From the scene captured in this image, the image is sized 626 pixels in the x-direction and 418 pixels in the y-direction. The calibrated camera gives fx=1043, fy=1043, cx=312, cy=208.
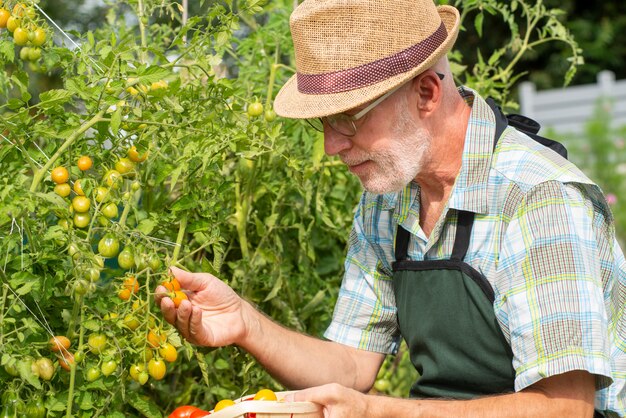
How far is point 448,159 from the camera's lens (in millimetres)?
2223

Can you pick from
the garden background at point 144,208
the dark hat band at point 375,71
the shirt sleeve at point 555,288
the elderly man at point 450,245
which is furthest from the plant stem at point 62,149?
the shirt sleeve at point 555,288

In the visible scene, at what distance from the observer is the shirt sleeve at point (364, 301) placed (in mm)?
2461

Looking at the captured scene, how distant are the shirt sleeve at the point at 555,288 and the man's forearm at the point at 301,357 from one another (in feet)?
1.69

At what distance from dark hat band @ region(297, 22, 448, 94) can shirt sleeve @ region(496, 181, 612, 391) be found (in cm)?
36

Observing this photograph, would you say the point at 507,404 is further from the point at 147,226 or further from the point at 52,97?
the point at 52,97

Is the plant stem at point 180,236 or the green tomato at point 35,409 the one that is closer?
the green tomato at point 35,409

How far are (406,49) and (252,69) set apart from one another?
73 cm

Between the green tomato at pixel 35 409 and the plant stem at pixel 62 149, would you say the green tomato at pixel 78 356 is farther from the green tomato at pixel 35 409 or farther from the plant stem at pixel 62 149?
the plant stem at pixel 62 149

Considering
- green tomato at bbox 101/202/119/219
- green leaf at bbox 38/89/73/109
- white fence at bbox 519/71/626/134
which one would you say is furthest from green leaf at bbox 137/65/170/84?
white fence at bbox 519/71/626/134

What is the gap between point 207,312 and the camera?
7.32 feet

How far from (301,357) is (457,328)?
1.29ft

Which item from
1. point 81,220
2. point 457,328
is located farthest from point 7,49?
point 457,328

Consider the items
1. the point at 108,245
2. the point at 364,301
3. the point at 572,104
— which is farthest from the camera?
the point at 572,104

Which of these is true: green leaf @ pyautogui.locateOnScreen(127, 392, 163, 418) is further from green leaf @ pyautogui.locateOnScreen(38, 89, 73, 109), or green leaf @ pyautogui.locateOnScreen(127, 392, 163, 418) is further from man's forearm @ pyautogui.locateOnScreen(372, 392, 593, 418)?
Result: green leaf @ pyautogui.locateOnScreen(38, 89, 73, 109)
